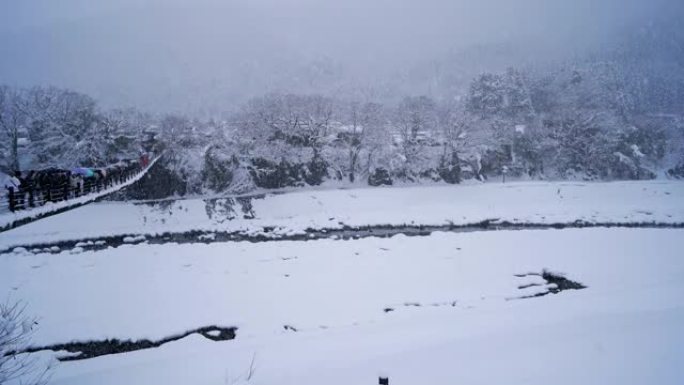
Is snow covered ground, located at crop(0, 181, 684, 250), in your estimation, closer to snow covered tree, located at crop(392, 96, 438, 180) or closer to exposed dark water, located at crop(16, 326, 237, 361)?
snow covered tree, located at crop(392, 96, 438, 180)

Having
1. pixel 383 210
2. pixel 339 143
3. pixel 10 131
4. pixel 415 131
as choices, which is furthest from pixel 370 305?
pixel 10 131

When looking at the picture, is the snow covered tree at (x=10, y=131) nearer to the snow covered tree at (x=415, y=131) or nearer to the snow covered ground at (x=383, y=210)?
the snow covered ground at (x=383, y=210)

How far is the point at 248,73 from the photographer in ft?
293

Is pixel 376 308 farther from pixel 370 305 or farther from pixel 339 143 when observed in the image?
pixel 339 143

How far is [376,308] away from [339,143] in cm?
2824

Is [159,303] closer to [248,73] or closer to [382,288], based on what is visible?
[382,288]

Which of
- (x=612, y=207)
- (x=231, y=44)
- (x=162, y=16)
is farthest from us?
(x=162, y=16)

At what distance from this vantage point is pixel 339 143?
37.7 metres

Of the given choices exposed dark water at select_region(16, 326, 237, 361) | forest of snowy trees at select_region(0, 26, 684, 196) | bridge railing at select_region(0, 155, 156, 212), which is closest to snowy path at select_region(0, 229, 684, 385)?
exposed dark water at select_region(16, 326, 237, 361)

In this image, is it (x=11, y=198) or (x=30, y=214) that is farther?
(x=30, y=214)

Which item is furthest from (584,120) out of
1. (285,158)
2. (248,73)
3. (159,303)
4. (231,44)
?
(231,44)

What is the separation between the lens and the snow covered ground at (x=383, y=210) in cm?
2194

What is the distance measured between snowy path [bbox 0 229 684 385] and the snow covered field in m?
0.05

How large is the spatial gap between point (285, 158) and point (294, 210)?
8.86 metres
